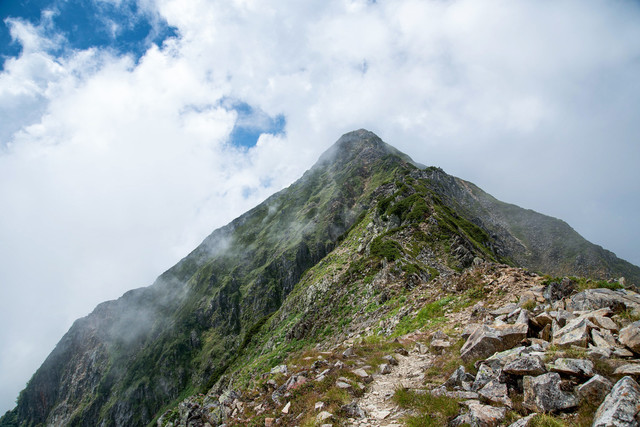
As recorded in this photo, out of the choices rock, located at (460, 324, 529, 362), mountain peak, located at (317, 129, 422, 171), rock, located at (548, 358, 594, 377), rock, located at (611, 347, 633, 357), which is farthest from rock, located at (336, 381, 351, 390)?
mountain peak, located at (317, 129, 422, 171)

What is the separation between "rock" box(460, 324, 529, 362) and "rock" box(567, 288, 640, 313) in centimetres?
280

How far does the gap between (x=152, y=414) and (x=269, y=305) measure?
66.2 m

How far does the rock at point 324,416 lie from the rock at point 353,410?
51cm

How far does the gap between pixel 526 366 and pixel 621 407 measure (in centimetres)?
213

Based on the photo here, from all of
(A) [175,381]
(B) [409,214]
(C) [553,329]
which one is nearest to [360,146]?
(B) [409,214]

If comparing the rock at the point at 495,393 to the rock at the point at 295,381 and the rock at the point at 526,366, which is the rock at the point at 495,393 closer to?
the rock at the point at 526,366

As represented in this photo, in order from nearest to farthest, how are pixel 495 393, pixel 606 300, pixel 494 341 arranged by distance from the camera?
pixel 495 393, pixel 494 341, pixel 606 300

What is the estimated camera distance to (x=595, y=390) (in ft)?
20.7

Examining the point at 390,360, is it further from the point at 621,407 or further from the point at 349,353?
the point at 621,407

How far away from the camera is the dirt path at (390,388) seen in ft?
28.7

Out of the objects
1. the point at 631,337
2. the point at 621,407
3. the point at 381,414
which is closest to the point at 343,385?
the point at 381,414

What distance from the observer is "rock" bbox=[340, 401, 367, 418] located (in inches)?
358

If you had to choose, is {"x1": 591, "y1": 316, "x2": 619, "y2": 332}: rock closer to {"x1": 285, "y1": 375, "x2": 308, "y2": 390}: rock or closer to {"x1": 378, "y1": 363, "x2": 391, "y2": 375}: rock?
{"x1": 378, "y1": 363, "x2": 391, "y2": 375}: rock

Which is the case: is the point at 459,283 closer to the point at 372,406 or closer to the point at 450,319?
the point at 450,319
